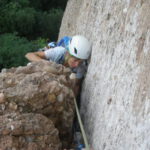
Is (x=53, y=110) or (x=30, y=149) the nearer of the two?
(x=30, y=149)

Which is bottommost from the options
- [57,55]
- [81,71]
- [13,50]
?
[13,50]

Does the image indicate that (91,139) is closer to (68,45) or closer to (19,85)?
(19,85)

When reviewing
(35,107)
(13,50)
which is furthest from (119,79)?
(13,50)

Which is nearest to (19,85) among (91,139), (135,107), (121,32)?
(91,139)

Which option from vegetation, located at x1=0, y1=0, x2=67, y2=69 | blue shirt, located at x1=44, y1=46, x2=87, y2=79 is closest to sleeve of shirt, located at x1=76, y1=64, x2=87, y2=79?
blue shirt, located at x1=44, y1=46, x2=87, y2=79

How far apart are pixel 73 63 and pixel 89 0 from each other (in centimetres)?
145

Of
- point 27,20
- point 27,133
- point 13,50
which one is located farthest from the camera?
point 27,20

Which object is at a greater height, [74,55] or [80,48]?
[80,48]

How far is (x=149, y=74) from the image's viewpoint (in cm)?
301

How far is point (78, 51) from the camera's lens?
541 cm

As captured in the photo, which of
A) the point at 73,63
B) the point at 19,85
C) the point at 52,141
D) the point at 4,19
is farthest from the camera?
the point at 4,19

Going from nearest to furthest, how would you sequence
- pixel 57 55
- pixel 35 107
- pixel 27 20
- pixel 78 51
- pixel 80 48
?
pixel 35 107 → pixel 80 48 → pixel 78 51 → pixel 57 55 → pixel 27 20

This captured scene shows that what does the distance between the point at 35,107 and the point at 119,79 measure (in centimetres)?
116

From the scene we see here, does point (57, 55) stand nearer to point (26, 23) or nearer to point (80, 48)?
point (80, 48)
